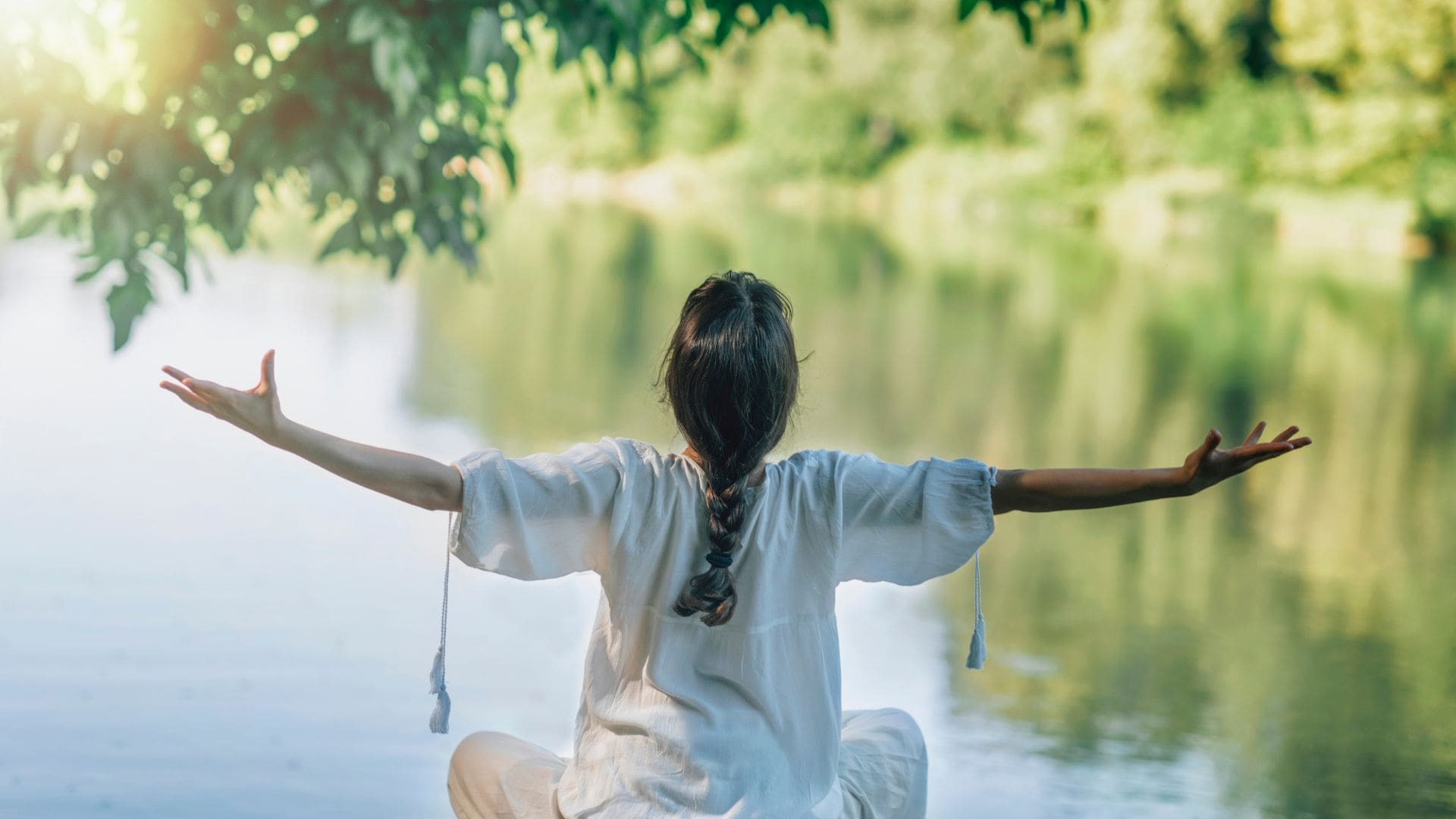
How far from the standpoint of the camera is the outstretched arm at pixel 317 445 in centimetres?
187

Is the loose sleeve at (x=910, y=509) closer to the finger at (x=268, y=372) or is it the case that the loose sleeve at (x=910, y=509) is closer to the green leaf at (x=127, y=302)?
the finger at (x=268, y=372)

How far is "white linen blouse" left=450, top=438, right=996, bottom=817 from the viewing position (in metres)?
2.00

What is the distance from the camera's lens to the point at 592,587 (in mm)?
5355

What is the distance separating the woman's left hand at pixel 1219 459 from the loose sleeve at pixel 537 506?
0.68 metres

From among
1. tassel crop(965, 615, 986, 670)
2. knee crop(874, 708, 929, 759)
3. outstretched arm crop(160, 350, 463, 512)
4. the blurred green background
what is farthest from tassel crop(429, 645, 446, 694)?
tassel crop(965, 615, 986, 670)

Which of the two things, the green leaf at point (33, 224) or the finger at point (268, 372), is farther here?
the green leaf at point (33, 224)

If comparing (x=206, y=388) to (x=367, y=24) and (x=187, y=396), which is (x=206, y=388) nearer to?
(x=187, y=396)

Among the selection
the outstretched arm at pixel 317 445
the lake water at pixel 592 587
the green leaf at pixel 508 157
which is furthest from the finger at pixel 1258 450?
the green leaf at pixel 508 157

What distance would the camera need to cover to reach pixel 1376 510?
297 inches

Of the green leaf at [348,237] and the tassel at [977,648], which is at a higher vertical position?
the green leaf at [348,237]

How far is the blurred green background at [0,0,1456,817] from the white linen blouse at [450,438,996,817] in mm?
126

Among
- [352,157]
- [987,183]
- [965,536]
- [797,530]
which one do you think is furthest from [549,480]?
[987,183]

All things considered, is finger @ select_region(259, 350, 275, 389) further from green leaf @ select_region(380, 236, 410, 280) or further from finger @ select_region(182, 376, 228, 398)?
green leaf @ select_region(380, 236, 410, 280)

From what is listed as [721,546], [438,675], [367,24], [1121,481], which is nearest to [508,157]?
[367,24]
